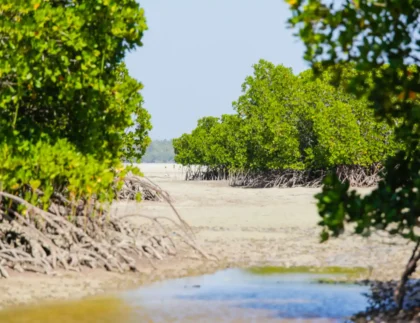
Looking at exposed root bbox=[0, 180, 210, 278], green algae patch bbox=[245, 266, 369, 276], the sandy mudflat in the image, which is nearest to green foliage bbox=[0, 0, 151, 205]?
exposed root bbox=[0, 180, 210, 278]

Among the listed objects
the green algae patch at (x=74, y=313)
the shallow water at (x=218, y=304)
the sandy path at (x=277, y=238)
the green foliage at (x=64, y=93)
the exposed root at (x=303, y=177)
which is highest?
the green foliage at (x=64, y=93)

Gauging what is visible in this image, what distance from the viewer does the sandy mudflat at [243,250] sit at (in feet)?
32.5

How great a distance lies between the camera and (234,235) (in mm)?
16453

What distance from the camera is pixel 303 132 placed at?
41.7 m

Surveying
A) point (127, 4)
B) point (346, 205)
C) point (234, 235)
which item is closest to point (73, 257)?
point (127, 4)

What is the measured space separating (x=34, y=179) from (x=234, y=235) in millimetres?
6756

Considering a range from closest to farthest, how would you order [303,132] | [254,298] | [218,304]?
[218,304] < [254,298] < [303,132]

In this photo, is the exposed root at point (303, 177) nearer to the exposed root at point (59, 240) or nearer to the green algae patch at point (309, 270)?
the green algae patch at point (309, 270)

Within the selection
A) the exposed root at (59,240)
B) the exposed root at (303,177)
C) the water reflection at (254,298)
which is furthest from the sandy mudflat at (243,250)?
the exposed root at (303,177)

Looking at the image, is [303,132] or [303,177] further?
[303,132]

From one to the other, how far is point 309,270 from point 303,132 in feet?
98.8

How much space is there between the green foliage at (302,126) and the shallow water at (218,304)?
2686 cm

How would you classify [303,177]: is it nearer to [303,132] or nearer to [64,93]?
[303,132]

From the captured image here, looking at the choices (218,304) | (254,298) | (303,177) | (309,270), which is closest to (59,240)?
(218,304)
